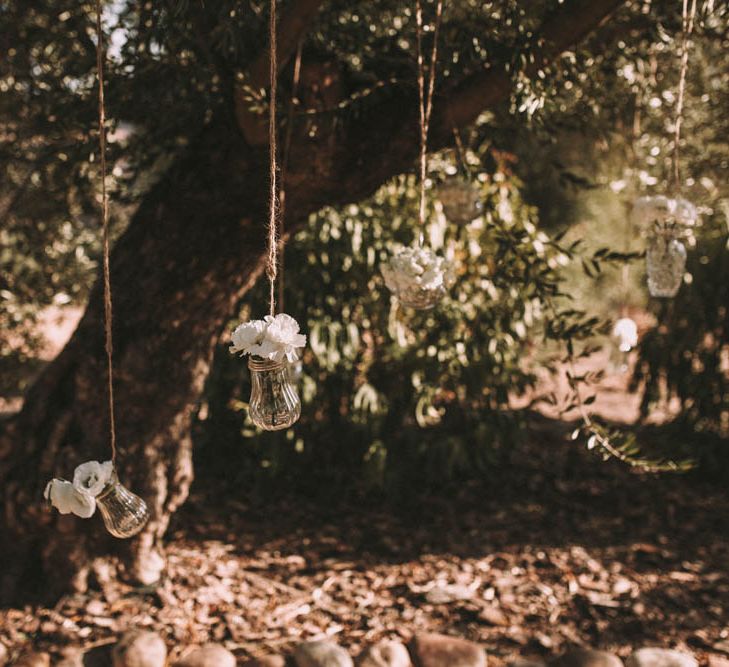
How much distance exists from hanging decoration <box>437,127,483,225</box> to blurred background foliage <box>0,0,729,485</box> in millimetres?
84

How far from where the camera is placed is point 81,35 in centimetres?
315

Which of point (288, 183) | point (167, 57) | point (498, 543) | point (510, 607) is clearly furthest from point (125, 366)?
point (498, 543)

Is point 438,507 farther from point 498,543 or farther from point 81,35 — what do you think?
point 81,35

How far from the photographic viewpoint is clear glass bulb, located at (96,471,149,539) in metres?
2.11

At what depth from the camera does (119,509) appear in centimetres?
214

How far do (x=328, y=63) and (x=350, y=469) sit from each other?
2710 mm

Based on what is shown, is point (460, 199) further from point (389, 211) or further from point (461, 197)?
point (389, 211)

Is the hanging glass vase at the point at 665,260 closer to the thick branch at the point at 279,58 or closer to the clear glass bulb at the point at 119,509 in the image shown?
the thick branch at the point at 279,58

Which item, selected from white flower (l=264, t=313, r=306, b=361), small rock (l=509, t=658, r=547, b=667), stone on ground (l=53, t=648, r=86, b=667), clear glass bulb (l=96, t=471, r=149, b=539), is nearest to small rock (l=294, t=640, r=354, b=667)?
small rock (l=509, t=658, r=547, b=667)

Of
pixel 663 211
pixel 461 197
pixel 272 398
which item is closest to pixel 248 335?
pixel 272 398

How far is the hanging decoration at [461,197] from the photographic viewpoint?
2709mm

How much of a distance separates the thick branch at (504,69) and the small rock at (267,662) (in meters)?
2.05

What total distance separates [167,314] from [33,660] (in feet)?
4.52

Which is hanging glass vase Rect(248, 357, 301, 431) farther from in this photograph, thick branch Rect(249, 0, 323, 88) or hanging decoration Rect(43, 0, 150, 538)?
thick branch Rect(249, 0, 323, 88)
